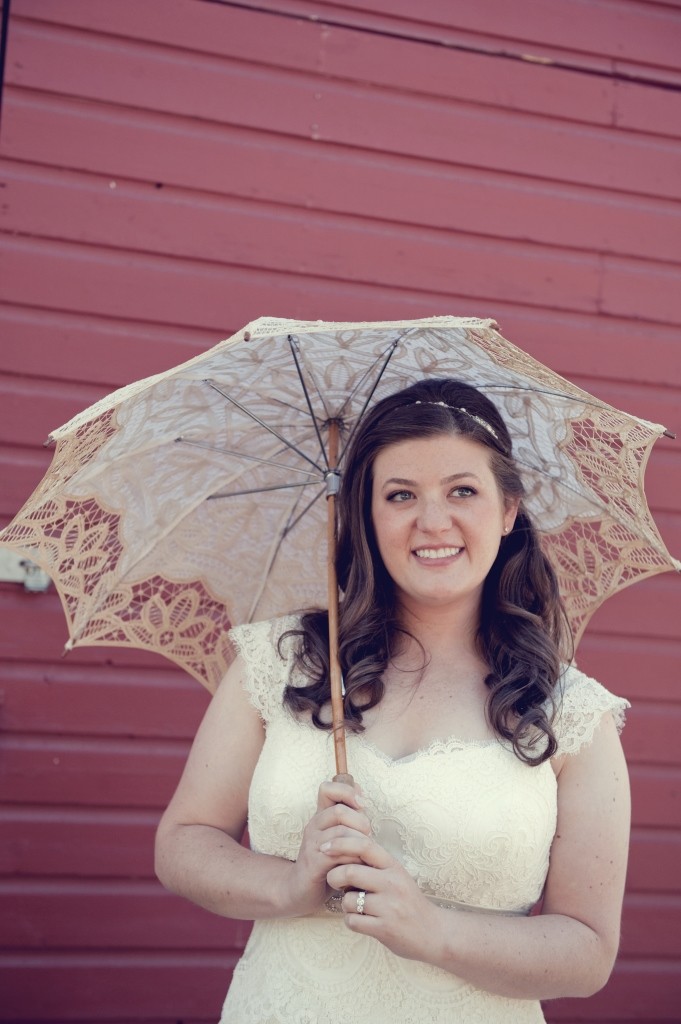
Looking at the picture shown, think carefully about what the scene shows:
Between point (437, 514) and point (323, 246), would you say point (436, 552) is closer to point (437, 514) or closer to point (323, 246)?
point (437, 514)

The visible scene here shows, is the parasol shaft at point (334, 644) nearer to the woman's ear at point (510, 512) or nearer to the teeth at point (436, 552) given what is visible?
the teeth at point (436, 552)

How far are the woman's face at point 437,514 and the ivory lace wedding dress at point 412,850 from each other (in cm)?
33

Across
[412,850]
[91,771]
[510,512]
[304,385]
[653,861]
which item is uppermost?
[304,385]

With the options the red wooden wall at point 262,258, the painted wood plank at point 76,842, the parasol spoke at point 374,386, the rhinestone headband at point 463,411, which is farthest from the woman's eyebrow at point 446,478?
the painted wood plank at point 76,842

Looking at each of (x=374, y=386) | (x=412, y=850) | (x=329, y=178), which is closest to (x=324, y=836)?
(x=412, y=850)

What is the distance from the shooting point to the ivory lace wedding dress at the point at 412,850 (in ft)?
6.35

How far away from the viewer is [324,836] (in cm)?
175

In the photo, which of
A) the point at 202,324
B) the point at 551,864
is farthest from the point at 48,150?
the point at 551,864

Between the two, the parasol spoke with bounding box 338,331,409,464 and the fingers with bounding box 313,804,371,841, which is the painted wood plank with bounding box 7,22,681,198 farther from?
the fingers with bounding box 313,804,371,841

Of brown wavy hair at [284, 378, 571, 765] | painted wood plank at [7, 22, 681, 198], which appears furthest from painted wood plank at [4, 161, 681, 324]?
brown wavy hair at [284, 378, 571, 765]

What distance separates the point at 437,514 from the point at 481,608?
15.1 inches

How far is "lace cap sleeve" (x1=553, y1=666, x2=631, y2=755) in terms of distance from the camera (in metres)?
2.03

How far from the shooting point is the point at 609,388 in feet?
12.1

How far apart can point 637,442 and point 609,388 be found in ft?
5.25
